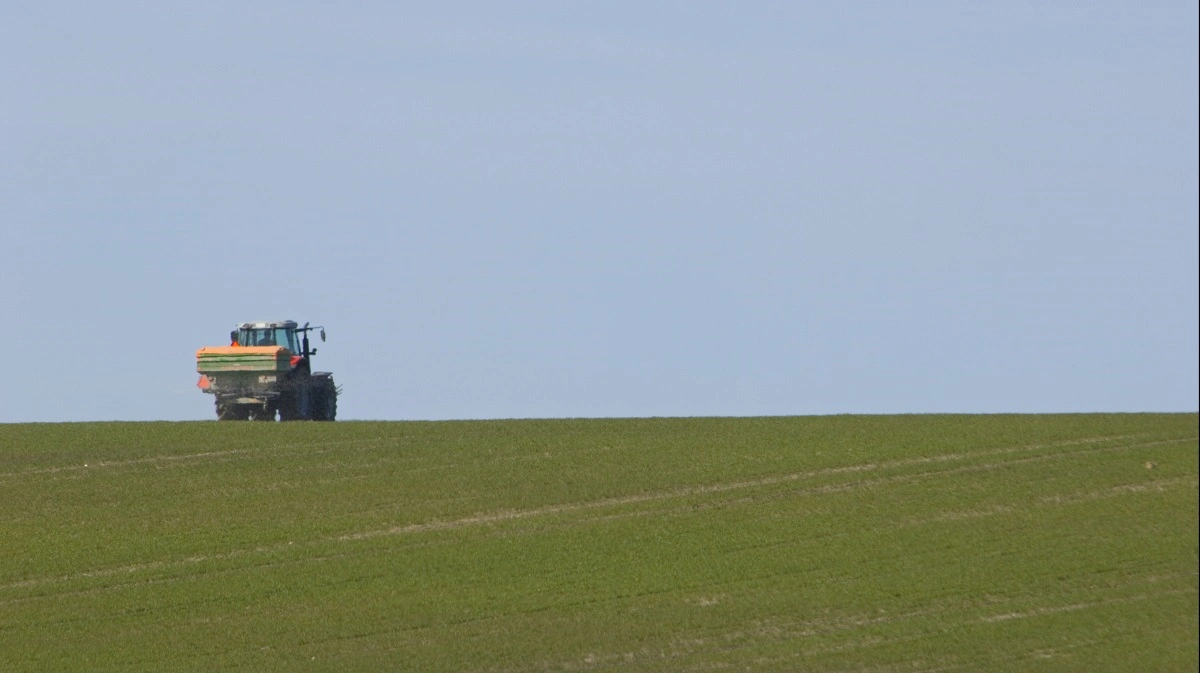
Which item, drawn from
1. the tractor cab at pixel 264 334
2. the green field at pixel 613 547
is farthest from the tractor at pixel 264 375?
the green field at pixel 613 547

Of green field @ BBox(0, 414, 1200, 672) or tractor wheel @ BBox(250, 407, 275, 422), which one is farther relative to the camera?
tractor wheel @ BBox(250, 407, 275, 422)

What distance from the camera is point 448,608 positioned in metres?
25.6

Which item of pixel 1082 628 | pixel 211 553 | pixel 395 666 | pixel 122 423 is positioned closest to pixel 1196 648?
pixel 1082 628

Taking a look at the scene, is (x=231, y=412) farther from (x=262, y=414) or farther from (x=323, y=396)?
(x=323, y=396)

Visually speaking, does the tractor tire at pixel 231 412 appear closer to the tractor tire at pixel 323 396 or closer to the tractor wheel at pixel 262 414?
the tractor wheel at pixel 262 414

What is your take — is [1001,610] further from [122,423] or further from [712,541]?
[122,423]

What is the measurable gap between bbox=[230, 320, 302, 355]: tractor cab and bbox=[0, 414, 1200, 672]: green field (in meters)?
4.34

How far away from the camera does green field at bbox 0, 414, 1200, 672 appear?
2284cm

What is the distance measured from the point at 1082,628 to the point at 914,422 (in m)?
15.4

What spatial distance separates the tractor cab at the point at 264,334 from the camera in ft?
141

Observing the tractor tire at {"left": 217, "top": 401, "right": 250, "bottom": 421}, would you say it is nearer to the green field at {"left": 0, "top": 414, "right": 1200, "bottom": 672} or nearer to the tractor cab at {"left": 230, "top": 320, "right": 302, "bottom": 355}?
the tractor cab at {"left": 230, "top": 320, "right": 302, "bottom": 355}

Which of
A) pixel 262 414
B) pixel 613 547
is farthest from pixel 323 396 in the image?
pixel 613 547

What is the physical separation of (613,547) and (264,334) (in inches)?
693

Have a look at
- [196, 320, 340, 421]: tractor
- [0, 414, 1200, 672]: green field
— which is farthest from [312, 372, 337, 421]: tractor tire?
[0, 414, 1200, 672]: green field
